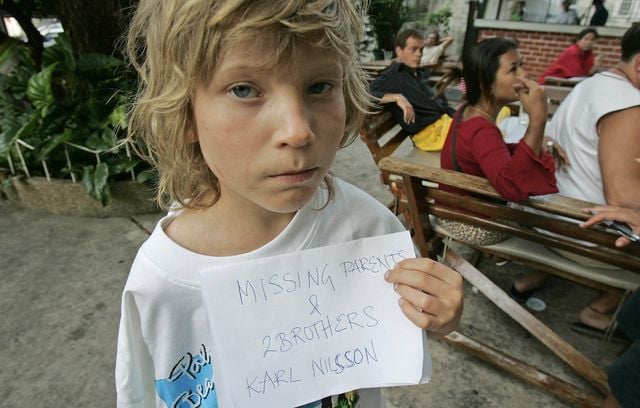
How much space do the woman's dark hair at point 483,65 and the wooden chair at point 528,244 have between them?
1.84 ft

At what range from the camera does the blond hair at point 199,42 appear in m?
0.60

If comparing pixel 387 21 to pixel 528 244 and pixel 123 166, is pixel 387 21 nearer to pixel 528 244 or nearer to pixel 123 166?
pixel 123 166

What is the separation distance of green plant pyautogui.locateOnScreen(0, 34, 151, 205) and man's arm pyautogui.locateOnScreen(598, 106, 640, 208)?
2.82 metres

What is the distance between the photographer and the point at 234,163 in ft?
2.17

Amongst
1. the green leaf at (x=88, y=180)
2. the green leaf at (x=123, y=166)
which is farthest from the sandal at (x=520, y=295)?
the green leaf at (x=88, y=180)

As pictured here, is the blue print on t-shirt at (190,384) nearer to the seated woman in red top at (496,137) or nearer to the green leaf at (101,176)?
the seated woman in red top at (496,137)

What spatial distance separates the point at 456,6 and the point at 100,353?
9.87 meters

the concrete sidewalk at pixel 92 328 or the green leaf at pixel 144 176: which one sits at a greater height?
the green leaf at pixel 144 176

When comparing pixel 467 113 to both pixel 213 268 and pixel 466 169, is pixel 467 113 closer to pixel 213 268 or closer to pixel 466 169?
pixel 466 169

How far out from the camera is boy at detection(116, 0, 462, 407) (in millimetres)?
617

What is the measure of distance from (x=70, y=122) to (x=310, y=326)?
3.16 meters

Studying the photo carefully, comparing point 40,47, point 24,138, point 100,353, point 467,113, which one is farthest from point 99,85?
point 467,113

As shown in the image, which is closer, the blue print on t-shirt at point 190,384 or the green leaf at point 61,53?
the blue print on t-shirt at point 190,384

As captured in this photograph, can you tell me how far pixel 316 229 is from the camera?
87cm
